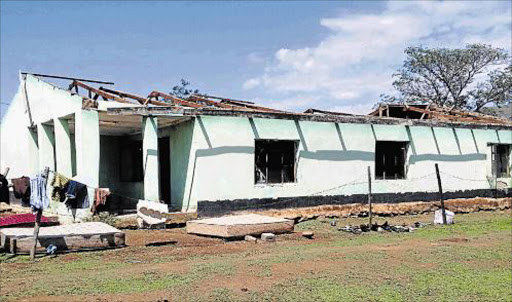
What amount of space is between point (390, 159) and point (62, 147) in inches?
443

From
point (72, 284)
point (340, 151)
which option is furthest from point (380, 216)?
point (72, 284)

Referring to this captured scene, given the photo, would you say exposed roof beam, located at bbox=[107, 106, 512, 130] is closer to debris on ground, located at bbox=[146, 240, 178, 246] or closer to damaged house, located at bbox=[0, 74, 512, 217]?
damaged house, located at bbox=[0, 74, 512, 217]

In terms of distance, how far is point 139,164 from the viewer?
65.4 ft

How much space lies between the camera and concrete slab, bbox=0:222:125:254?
Result: 10352 millimetres

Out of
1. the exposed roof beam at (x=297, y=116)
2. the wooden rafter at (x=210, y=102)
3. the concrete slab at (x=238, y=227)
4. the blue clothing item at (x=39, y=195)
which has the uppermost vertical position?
the wooden rafter at (x=210, y=102)

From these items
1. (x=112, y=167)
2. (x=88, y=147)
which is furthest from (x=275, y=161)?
(x=112, y=167)

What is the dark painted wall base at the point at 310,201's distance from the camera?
50.5 feet

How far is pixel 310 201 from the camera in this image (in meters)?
17.2

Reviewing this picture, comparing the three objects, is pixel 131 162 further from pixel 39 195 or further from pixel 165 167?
pixel 39 195

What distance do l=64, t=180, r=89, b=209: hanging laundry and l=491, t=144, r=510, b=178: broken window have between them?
16.0m

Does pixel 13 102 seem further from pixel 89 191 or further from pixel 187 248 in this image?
pixel 187 248

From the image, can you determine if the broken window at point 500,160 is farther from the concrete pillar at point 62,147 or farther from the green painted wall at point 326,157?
the concrete pillar at point 62,147

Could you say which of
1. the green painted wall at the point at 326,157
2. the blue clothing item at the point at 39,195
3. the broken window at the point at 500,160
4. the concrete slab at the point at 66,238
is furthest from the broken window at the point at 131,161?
the broken window at the point at 500,160

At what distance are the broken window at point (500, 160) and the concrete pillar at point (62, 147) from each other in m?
16.2
